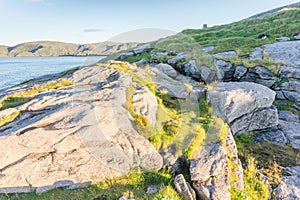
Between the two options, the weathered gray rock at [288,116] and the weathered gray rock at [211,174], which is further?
the weathered gray rock at [288,116]

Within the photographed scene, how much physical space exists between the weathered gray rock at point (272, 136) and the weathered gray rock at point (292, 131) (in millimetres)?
372

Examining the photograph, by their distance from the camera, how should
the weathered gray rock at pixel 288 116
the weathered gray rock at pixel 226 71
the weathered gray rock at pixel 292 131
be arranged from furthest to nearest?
→ the weathered gray rock at pixel 226 71, the weathered gray rock at pixel 288 116, the weathered gray rock at pixel 292 131

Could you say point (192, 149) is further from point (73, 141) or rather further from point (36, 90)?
point (36, 90)

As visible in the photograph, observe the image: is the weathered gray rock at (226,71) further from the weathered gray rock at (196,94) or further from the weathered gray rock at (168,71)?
the weathered gray rock at (196,94)

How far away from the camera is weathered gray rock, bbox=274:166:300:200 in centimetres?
923

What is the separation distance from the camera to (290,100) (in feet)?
60.9

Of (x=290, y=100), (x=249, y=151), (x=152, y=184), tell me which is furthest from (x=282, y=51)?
(x=152, y=184)

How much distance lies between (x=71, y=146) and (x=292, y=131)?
13.0 meters

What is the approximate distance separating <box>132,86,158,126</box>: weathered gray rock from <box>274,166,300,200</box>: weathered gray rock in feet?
19.4

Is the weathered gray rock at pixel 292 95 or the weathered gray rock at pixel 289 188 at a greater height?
the weathered gray rock at pixel 292 95

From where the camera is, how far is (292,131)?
1438cm

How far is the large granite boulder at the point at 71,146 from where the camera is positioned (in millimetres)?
8523

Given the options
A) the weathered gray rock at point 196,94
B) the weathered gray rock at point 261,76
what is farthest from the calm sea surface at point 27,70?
the weathered gray rock at point 261,76

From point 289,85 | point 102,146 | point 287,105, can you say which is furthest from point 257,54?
point 102,146
